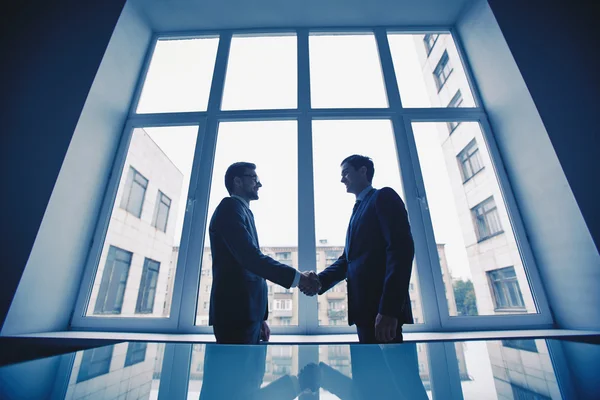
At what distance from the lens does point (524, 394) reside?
34 centimetres

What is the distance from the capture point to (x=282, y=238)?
1909 millimetres

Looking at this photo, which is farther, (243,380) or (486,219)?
(486,219)

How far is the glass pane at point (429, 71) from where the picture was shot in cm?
241

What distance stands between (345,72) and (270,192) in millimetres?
1615

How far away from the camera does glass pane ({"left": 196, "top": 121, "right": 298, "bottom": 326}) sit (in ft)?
5.91

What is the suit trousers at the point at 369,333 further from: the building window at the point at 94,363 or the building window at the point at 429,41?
the building window at the point at 429,41

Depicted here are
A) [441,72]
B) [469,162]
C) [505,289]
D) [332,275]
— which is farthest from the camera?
[441,72]

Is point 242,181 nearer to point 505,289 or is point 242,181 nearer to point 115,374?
point 115,374

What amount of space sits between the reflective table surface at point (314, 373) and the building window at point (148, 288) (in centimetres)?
143

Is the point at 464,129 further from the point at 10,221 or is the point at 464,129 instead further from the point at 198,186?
the point at 10,221

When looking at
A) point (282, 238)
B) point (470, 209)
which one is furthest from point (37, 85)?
point (470, 209)

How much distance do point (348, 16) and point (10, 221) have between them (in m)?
3.35

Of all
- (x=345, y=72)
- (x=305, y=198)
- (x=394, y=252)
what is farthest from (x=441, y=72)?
(x=394, y=252)

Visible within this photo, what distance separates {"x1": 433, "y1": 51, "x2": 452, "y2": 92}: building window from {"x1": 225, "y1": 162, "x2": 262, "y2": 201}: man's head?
7.42 feet
